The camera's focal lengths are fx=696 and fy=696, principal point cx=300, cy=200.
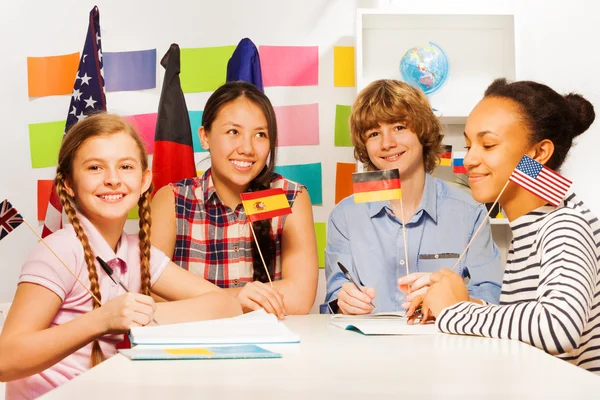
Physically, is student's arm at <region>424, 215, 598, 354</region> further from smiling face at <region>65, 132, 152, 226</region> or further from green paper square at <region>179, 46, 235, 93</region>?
green paper square at <region>179, 46, 235, 93</region>

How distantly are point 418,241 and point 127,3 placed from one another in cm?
179

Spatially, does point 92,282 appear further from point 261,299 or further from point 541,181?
point 541,181

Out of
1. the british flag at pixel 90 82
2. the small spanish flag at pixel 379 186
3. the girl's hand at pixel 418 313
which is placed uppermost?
the british flag at pixel 90 82

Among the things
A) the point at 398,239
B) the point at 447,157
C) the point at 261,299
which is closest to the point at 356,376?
the point at 261,299

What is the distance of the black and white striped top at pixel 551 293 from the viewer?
3.84ft

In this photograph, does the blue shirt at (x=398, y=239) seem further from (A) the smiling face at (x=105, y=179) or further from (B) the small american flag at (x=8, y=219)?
(B) the small american flag at (x=8, y=219)

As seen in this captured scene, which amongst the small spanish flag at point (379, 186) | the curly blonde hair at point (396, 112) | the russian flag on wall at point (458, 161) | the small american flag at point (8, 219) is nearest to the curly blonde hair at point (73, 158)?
the small american flag at point (8, 219)

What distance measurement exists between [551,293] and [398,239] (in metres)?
1.04

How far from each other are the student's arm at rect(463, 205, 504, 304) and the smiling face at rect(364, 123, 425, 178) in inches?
13.0

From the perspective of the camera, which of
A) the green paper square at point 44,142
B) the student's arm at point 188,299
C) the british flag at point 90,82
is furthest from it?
the green paper square at point 44,142

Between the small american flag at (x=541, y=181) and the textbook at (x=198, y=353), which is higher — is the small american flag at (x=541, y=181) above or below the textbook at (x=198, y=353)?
above

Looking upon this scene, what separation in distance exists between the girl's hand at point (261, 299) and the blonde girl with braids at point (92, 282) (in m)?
0.03

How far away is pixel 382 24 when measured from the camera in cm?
305

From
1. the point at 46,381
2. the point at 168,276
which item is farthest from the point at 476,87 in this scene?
the point at 46,381
